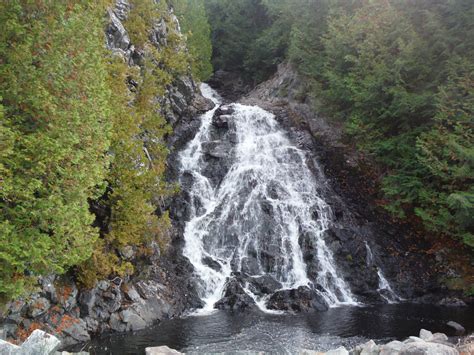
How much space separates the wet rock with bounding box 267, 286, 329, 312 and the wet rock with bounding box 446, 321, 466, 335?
5109mm

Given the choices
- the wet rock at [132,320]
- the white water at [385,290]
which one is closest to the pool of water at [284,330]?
the wet rock at [132,320]

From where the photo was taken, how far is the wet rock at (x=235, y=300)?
760 inches

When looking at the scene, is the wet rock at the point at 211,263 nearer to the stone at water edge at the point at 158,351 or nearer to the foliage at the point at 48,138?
the foliage at the point at 48,138

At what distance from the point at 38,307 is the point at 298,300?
36.5ft

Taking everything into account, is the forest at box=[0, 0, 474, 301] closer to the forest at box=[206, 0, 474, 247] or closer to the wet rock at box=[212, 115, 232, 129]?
the forest at box=[206, 0, 474, 247]

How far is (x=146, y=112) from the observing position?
2278cm

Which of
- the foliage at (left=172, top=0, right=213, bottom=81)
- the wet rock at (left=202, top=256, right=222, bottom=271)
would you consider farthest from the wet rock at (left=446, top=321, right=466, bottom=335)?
the foliage at (left=172, top=0, right=213, bottom=81)

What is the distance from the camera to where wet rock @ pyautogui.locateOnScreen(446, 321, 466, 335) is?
16312 mm

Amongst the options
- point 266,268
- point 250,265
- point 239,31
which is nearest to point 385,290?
point 266,268

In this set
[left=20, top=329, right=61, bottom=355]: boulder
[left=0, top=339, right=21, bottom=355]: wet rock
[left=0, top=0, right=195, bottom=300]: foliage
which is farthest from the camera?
[left=0, top=0, right=195, bottom=300]: foliage

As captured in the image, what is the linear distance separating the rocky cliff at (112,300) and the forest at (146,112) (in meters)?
0.71

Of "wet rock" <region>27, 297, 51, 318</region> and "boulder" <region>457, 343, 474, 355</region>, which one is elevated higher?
"wet rock" <region>27, 297, 51, 318</region>

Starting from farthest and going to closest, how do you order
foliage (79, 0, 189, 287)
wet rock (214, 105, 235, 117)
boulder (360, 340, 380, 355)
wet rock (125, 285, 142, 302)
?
1. wet rock (214, 105, 235, 117)
2. wet rock (125, 285, 142, 302)
3. foliage (79, 0, 189, 287)
4. boulder (360, 340, 380, 355)

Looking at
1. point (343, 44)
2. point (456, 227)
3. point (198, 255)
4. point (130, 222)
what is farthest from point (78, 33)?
point (343, 44)
